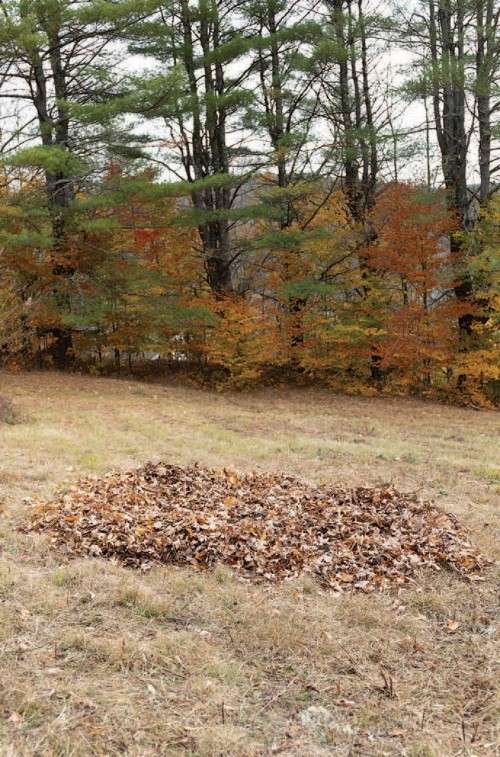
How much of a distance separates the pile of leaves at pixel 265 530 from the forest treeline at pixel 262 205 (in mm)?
8896

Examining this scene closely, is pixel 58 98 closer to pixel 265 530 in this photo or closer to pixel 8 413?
pixel 8 413

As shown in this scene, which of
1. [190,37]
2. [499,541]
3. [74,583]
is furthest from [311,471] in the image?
[190,37]

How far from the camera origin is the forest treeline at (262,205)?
14742 mm

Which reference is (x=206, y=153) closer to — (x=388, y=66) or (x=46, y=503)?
(x=388, y=66)

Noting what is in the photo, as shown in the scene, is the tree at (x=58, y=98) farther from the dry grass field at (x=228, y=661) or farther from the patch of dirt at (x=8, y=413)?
the dry grass field at (x=228, y=661)

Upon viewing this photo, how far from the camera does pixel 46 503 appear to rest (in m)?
6.12

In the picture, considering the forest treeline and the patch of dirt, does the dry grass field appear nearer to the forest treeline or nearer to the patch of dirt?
the patch of dirt

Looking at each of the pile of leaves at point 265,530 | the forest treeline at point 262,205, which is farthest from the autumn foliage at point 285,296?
the pile of leaves at point 265,530

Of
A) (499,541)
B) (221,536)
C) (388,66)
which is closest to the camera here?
(221,536)

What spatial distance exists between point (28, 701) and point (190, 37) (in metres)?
18.2

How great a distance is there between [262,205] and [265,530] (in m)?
12.1

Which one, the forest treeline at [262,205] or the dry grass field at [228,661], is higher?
the forest treeline at [262,205]

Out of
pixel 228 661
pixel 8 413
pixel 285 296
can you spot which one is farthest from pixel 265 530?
pixel 285 296

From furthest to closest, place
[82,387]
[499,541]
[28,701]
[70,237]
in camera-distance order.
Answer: [70,237], [82,387], [499,541], [28,701]
